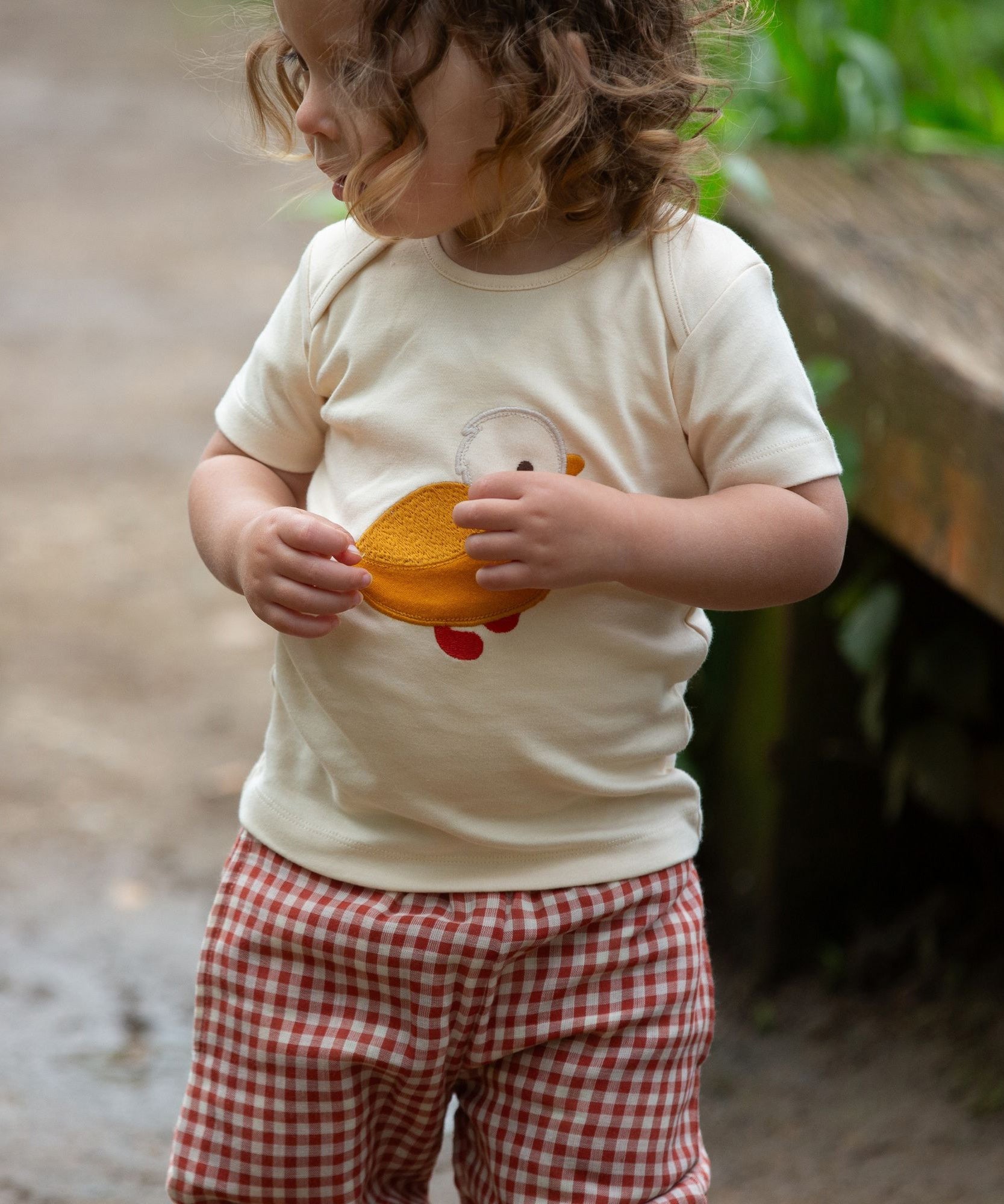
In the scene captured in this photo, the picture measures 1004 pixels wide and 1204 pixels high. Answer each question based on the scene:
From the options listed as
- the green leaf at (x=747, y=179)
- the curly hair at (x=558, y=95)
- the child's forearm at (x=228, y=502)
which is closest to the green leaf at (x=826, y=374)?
the green leaf at (x=747, y=179)

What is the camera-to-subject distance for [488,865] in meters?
1.29

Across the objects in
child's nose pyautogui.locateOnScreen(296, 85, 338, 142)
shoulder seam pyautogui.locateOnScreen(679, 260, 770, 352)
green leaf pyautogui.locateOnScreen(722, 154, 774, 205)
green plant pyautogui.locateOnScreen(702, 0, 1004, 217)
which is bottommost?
shoulder seam pyautogui.locateOnScreen(679, 260, 770, 352)

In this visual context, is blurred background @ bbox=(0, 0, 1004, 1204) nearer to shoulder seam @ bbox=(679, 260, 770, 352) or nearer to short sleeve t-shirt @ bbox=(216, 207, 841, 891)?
short sleeve t-shirt @ bbox=(216, 207, 841, 891)

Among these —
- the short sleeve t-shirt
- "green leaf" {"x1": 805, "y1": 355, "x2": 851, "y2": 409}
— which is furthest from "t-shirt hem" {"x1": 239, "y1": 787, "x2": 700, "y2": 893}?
"green leaf" {"x1": 805, "y1": 355, "x2": 851, "y2": 409}

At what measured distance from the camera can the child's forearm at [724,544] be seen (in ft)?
3.80

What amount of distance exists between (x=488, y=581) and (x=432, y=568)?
3.6 inches

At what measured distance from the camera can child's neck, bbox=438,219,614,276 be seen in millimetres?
1212

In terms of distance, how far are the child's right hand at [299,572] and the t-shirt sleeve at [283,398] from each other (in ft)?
0.44

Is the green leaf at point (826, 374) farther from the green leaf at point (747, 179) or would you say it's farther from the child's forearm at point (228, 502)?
the child's forearm at point (228, 502)

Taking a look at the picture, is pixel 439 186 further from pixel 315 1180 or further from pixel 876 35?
pixel 876 35

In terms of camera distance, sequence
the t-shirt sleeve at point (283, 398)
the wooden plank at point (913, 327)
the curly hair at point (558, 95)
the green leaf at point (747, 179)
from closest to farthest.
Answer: the curly hair at point (558, 95)
the t-shirt sleeve at point (283, 398)
the wooden plank at point (913, 327)
the green leaf at point (747, 179)

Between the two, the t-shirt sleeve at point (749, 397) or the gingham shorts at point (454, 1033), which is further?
the gingham shorts at point (454, 1033)

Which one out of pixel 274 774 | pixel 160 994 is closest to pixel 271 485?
pixel 274 774

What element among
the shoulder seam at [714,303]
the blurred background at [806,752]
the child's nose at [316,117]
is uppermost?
the child's nose at [316,117]
